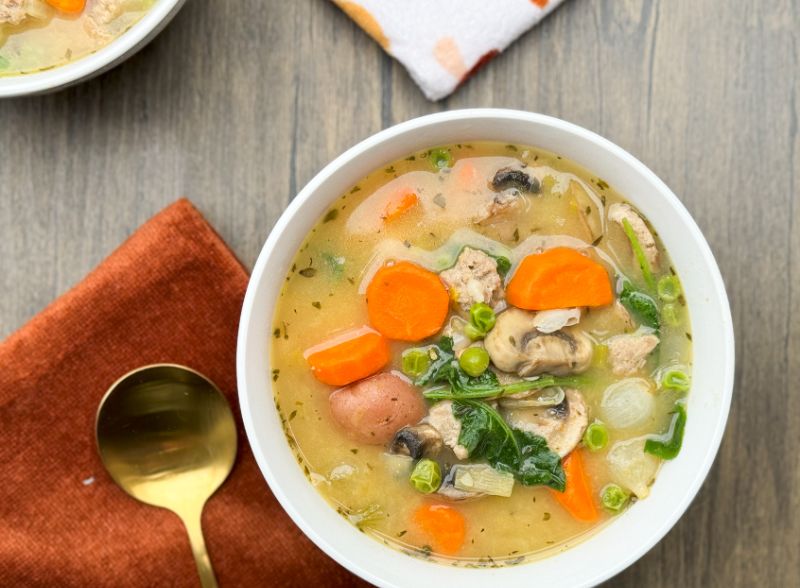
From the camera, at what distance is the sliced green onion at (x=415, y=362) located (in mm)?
2154

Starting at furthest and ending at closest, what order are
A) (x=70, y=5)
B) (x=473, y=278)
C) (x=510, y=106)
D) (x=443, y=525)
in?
1. (x=510, y=106)
2. (x=70, y=5)
3. (x=443, y=525)
4. (x=473, y=278)

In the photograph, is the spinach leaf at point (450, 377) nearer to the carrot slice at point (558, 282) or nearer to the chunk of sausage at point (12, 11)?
the carrot slice at point (558, 282)

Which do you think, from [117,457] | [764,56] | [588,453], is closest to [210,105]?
[117,457]

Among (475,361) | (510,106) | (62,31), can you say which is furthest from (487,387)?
(62,31)

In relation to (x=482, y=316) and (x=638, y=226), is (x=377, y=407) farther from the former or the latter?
(x=638, y=226)

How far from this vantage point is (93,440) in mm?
2400

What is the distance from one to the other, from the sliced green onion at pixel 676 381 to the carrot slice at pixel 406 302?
55cm

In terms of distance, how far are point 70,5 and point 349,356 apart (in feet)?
3.76

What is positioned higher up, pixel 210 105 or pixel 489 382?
pixel 210 105

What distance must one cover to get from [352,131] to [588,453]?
3.36 feet

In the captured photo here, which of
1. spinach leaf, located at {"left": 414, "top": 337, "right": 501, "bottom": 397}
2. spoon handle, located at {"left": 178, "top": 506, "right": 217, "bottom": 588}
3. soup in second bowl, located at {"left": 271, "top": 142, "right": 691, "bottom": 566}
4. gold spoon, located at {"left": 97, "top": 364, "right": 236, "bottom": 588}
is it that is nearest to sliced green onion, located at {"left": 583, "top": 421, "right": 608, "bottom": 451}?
soup in second bowl, located at {"left": 271, "top": 142, "right": 691, "bottom": 566}

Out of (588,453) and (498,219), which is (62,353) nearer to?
(498,219)

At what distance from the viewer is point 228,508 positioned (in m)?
2.42

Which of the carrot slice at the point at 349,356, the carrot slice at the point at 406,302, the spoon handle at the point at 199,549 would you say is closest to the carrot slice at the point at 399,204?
the carrot slice at the point at 406,302
